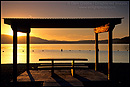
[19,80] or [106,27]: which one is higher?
[106,27]

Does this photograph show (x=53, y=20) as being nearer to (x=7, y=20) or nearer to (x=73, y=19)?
(x=73, y=19)

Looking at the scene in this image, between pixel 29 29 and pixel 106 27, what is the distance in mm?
4705

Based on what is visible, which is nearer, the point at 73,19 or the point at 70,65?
the point at 73,19

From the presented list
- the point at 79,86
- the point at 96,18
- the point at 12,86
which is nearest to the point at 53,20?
the point at 96,18

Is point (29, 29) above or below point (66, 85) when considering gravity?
above

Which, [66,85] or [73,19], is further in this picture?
[73,19]

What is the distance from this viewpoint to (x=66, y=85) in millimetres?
4832

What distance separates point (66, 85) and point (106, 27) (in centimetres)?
354

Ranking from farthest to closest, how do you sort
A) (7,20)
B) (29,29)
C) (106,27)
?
(29,29) → (106,27) → (7,20)

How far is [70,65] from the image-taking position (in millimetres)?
6516

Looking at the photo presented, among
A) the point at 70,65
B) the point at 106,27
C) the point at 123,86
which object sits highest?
the point at 106,27

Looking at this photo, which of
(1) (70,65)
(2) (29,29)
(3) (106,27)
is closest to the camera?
(3) (106,27)

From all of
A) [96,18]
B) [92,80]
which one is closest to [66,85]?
[92,80]

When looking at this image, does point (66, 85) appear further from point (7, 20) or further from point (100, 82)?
point (7, 20)
